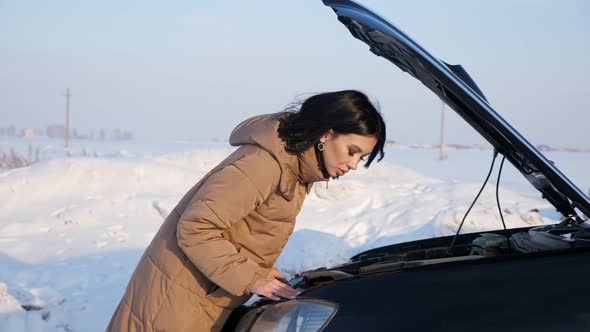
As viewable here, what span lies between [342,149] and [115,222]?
7.64 m

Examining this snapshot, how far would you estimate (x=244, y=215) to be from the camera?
227cm

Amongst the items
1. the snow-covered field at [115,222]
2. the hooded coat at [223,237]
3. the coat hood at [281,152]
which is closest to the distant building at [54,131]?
the snow-covered field at [115,222]

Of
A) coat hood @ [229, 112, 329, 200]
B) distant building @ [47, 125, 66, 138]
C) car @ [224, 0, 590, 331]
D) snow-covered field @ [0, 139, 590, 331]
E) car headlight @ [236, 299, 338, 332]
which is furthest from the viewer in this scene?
distant building @ [47, 125, 66, 138]

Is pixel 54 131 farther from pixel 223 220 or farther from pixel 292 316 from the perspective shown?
pixel 292 316

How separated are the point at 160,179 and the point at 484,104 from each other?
34.9ft

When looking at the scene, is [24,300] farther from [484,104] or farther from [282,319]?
[484,104]

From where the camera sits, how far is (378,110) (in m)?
2.42

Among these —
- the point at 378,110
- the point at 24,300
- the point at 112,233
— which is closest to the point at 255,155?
the point at 378,110

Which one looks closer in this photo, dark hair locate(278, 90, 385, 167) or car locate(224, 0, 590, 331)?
car locate(224, 0, 590, 331)

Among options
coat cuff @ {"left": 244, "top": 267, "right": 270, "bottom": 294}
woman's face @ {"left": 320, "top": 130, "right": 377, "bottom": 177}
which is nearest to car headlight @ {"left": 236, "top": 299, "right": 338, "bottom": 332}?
coat cuff @ {"left": 244, "top": 267, "right": 270, "bottom": 294}

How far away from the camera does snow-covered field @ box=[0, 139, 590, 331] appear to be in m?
5.64

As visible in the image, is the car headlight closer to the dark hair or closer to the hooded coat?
the hooded coat

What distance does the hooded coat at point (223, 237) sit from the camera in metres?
2.21

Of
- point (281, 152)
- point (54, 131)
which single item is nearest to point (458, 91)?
point (281, 152)
